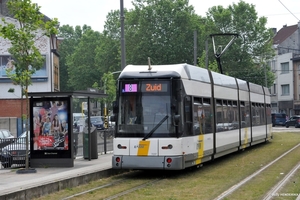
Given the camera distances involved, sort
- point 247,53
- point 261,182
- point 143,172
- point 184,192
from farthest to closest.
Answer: point 247,53, point 143,172, point 261,182, point 184,192

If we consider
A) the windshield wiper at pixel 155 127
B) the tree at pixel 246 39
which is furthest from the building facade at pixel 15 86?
the windshield wiper at pixel 155 127

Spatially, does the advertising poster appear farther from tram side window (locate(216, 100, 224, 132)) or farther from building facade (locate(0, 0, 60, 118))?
building facade (locate(0, 0, 60, 118))

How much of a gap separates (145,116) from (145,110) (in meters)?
0.17

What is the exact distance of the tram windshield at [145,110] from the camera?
1667 cm

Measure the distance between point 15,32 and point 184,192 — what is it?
24.1 ft

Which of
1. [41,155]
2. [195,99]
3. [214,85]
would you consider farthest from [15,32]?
[214,85]

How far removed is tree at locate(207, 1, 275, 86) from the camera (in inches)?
3081

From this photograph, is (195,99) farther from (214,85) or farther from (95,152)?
(95,152)

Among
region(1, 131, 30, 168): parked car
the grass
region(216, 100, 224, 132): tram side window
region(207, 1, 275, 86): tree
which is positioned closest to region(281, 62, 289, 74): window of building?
region(207, 1, 275, 86): tree

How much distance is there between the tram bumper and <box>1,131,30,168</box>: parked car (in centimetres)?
547

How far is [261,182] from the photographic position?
51.0ft

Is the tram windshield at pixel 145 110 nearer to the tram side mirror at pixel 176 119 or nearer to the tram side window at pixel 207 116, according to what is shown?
the tram side mirror at pixel 176 119

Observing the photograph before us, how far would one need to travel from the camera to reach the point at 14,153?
21.1 meters

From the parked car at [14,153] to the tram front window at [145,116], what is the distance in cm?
539
